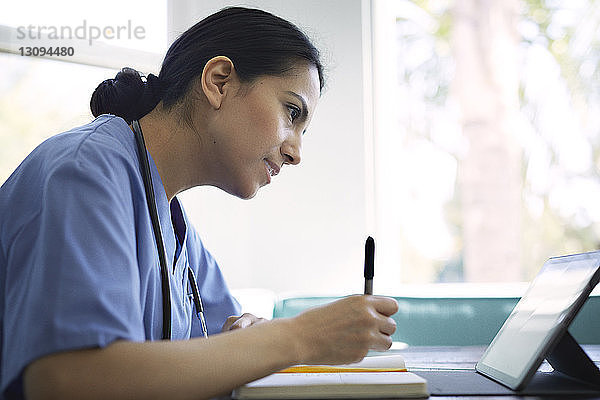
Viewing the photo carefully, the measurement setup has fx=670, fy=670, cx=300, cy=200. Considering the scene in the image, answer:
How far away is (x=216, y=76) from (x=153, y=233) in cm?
31

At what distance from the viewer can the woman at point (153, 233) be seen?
2.12 feet

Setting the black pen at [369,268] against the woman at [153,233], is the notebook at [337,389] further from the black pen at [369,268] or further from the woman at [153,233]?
the black pen at [369,268]

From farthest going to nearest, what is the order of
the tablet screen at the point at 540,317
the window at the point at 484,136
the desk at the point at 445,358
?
1. the window at the point at 484,136
2. the desk at the point at 445,358
3. the tablet screen at the point at 540,317

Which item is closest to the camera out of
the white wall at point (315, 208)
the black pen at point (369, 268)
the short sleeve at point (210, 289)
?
the black pen at point (369, 268)

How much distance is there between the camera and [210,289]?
4.44 feet

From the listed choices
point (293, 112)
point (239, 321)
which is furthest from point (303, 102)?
point (239, 321)

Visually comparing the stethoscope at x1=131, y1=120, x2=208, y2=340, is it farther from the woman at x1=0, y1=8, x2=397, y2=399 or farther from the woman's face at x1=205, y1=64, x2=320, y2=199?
the woman's face at x1=205, y1=64, x2=320, y2=199

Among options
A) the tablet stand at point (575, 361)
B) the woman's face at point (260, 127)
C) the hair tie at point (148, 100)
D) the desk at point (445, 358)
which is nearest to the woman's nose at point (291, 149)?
the woman's face at point (260, 127)

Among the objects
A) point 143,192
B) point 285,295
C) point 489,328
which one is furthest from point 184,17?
point 143,192

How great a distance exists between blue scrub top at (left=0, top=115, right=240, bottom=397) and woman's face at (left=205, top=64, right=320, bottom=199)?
198 millimetres

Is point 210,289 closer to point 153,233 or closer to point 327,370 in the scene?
point 153,233

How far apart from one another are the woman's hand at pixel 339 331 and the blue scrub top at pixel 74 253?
18 cm

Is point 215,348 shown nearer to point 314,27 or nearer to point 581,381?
point 581,381

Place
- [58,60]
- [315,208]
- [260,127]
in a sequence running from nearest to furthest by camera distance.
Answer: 1. [260,127]
2. [58,60]
3. [315,208]
